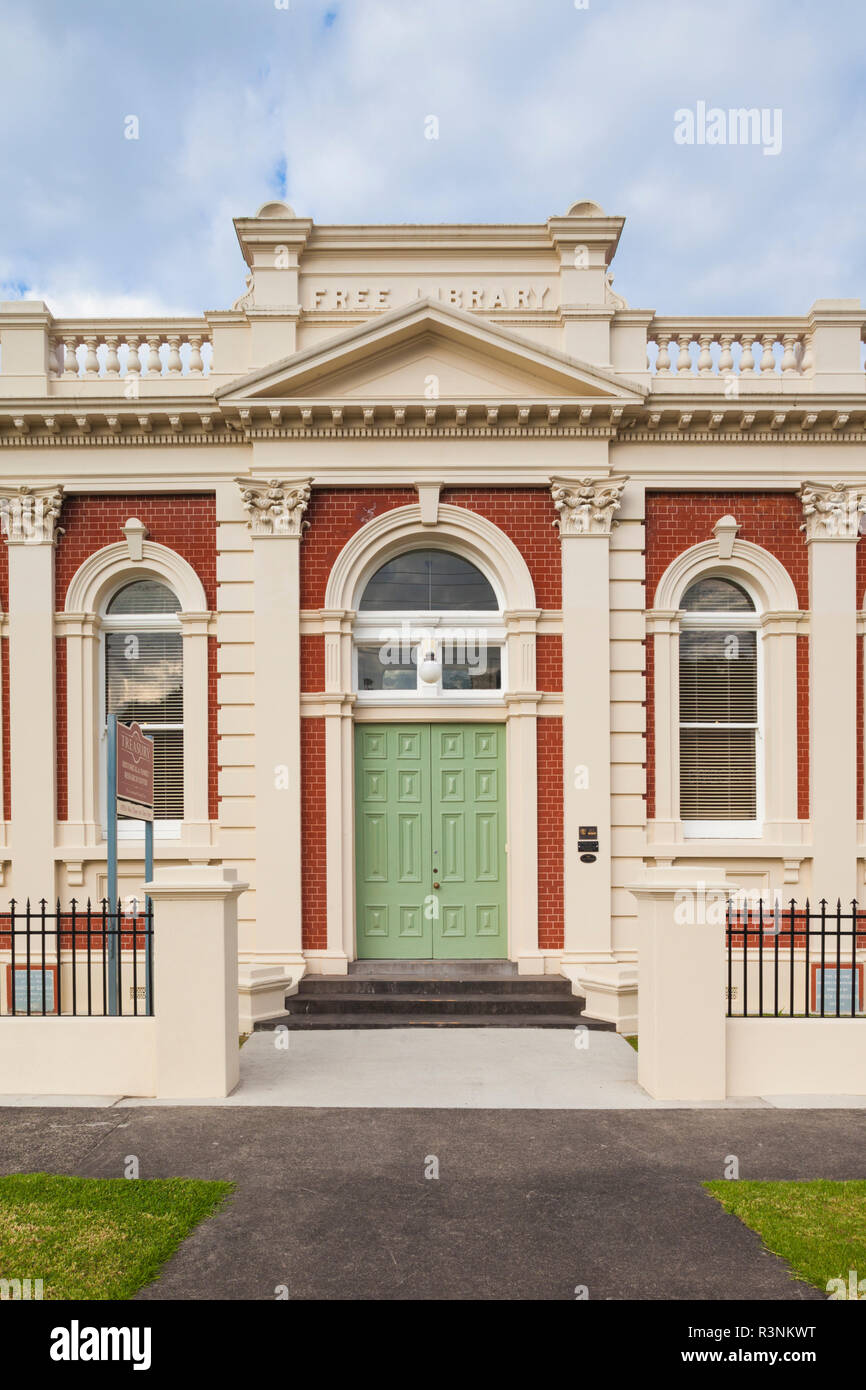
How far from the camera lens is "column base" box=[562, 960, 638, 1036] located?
931cm

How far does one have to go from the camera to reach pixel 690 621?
37.5 ft

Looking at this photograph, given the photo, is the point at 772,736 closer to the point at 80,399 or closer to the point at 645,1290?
the point at 645,1290

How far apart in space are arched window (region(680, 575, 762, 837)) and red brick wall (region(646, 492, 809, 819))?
0.54 meters

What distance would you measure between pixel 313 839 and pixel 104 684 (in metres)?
3.34

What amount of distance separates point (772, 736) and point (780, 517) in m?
2.72

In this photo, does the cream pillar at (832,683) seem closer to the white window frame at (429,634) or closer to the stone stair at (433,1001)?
the stone stair at (433,1001)

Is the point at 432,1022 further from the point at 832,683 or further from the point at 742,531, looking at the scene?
the point at 742,531

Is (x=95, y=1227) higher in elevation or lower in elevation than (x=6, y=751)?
lower

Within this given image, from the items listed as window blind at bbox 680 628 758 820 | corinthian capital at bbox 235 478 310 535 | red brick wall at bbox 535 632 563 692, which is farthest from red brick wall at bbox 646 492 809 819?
corinthian capital at bbox 235 478 310 535

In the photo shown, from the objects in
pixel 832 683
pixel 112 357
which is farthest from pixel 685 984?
pixel 112 357

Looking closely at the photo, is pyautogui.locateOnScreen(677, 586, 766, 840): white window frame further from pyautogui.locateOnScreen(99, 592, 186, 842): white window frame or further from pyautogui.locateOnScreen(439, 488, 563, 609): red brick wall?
pyautogui.locateOnScreen(99, 592, 186, 842): white window frame

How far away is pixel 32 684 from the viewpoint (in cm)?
1094
